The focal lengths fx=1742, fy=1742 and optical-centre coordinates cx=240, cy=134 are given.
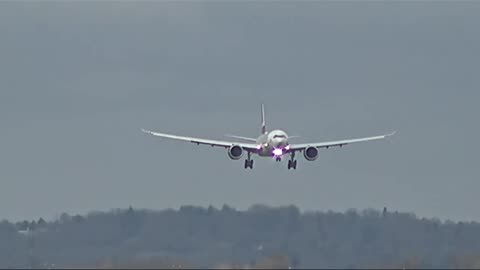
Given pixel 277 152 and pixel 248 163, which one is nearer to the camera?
pixel 277 152

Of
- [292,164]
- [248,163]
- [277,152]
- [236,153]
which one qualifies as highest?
[236,153]

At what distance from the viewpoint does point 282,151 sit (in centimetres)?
11731

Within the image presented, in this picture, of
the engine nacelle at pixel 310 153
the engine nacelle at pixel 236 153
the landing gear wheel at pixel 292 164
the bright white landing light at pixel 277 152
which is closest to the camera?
the bright white landing light at pixel 277 152

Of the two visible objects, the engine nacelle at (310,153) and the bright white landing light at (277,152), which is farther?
the engine nacelle at (310,153)

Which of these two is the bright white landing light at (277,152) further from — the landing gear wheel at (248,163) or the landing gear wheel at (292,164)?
the landing gear wheel at (248,163)

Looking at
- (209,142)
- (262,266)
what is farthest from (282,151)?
(262,266)

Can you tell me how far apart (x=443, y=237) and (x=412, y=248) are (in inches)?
185

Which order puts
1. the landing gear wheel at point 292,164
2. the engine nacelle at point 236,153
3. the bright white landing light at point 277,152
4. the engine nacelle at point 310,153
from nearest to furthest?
the bright white landing light at point 277,152 < the landing gear wheel at point 292,164 < the engine nacelle at point 236,153 < the engine nacelle at point 310,153

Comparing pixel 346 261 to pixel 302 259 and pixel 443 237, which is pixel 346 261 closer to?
pixel 302 259

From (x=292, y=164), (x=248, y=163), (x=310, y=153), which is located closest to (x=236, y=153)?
(x=248, y=163)

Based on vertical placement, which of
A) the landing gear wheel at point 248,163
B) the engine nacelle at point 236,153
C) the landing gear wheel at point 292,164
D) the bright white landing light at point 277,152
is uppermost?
the engine nacelle at point 236,153

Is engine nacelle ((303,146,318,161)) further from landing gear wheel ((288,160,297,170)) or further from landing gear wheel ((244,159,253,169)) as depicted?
landing gear wheel ((244,159,253,169))

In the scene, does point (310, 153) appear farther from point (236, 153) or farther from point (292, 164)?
point (236, 153)

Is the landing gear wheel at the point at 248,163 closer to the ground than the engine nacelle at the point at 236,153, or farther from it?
closer to the ground
